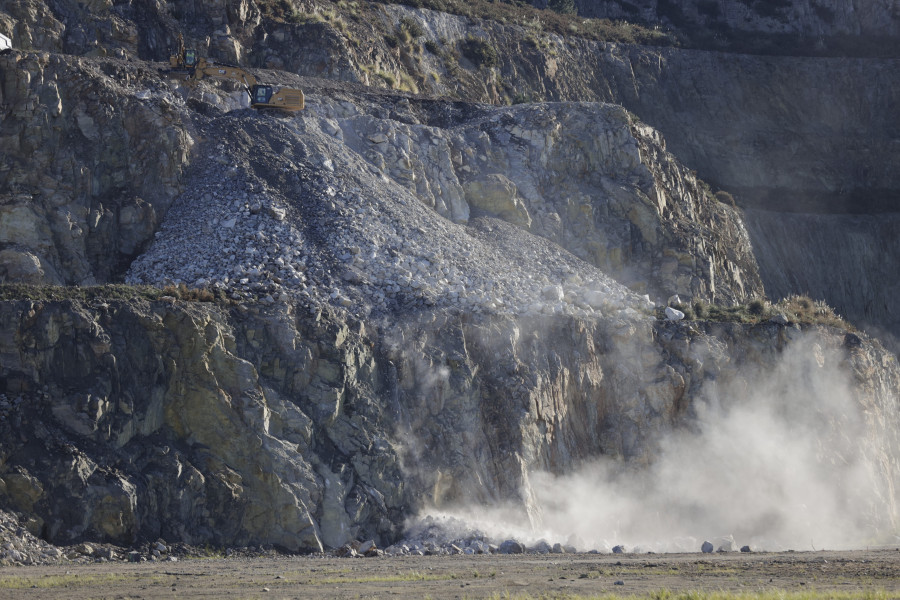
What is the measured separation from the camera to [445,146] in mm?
38219

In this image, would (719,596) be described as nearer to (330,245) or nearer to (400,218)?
(330,245)

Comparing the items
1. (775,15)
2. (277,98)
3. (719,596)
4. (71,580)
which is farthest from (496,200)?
(775,15)

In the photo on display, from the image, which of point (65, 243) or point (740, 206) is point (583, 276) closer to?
point (65, 243)

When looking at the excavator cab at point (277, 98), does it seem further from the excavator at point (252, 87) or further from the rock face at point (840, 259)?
the rock face at point (840, 259)

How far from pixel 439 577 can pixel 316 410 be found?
296 inches

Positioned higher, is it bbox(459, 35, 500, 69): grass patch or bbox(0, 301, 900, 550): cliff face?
bbox(459, 35, 500, 69): grass patch

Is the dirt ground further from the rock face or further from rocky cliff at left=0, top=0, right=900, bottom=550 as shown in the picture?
the rock face

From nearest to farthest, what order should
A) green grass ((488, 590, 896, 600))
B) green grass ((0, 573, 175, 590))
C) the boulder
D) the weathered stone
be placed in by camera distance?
green grass ((488, 590, 896, 600)) → green grass ((0, 573, 175, 590)) → the boulder → the weathered stone

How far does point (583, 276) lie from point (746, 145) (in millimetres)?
23459

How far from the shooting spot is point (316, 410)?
88.4ft

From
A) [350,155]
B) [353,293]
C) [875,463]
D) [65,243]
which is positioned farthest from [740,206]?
[65,243]

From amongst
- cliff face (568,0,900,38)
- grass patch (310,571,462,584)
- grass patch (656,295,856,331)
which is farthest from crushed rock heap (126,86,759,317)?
cliff face (568,0,900,38)

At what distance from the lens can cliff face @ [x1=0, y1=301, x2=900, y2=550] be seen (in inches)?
926

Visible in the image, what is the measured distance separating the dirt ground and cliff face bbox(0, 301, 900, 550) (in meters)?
1.77
